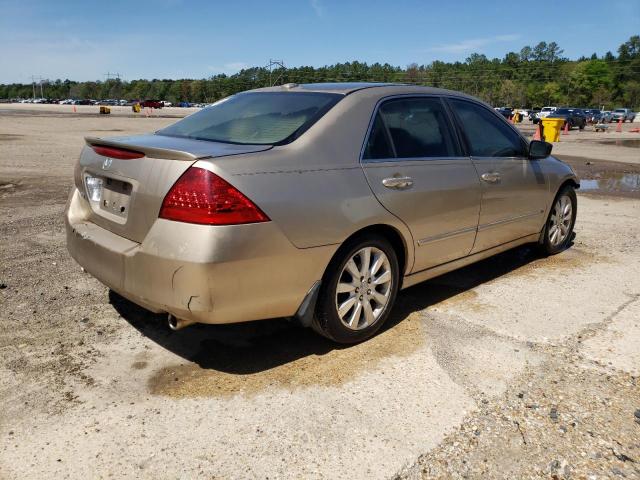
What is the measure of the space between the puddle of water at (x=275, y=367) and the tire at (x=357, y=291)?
133mm

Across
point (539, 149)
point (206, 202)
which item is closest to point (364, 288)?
point (206, 202)

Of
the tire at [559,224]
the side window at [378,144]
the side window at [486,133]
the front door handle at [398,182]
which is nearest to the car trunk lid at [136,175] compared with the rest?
the side window at [378,144]

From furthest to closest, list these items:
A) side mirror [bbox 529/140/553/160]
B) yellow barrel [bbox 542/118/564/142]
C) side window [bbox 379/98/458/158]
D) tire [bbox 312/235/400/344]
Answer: yellow barrel [bbox 542/118/564/142] → side mirror [bbox 529/140/553/160] → side window [bbox 379/98/458/158] → tire [bbox 312/235/400/344]

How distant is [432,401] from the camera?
284cm

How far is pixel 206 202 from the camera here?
8.66ft

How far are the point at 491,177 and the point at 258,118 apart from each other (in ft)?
6.43

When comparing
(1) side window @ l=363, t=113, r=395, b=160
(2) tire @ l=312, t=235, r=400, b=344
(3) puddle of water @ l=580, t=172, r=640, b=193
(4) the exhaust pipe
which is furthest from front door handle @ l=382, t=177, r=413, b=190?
(3) puddle of water @ l=580, t=172, r=640, b=193

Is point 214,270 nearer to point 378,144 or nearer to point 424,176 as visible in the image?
point 378,144

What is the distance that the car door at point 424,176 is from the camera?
345 centimetres

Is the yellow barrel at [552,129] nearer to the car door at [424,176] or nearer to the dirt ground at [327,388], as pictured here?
the dirt ground at [327,388]

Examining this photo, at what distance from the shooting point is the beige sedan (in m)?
2.71

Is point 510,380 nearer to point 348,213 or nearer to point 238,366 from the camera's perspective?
point 348,213

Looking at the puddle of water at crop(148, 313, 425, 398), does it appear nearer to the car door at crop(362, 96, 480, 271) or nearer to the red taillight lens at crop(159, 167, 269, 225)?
the car door at crop(362, 96, 480, 271)

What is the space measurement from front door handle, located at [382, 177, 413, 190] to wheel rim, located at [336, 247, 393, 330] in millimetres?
417
